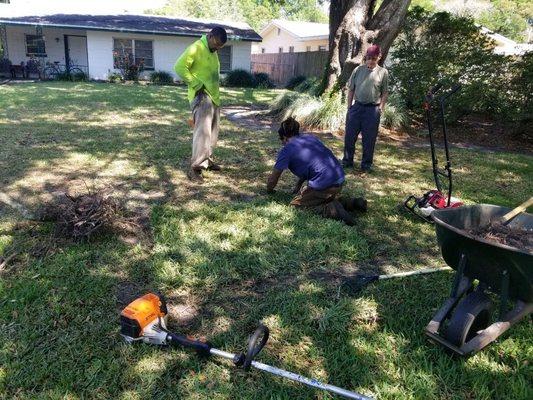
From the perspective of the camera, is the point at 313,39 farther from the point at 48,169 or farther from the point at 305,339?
the point at 305,339

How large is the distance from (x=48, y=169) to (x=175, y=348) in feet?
13.6

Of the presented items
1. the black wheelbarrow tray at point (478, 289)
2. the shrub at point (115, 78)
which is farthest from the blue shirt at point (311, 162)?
the shrub at point (115, 78)

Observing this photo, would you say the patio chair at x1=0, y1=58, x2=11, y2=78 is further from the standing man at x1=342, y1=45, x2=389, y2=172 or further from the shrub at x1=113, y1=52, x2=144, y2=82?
the standing man at x1=342, y1=45, x2=389, y2=172

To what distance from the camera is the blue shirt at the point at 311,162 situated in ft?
13.7

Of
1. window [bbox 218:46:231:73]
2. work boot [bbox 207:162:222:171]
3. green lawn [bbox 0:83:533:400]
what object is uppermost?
window [bbox 218:46:231:73]

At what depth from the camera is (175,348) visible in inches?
97.0

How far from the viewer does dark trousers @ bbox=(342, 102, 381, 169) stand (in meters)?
5.84

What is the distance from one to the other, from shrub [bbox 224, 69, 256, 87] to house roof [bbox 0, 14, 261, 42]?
1.71 meters

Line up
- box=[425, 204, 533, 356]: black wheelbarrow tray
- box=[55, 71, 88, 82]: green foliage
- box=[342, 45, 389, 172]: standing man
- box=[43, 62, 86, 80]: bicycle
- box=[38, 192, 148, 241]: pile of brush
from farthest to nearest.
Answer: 1. box=[43, 62, 86, 80]: bicycle
2. box=[55, 71, 88, 82]: green foliage
3. box=[342, 45, 389, 172]: standing man
4. box=[38, 192, 148, 241]: pile of brush
5. box=[425, 204, 533, 356]: black wheelbarrow tray

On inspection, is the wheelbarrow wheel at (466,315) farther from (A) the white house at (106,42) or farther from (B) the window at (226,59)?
(B) the window at (226,59)

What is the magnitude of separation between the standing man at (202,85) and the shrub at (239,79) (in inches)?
636

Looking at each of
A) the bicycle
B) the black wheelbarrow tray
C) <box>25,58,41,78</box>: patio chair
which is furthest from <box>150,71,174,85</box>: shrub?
the black wheelbarrow tray

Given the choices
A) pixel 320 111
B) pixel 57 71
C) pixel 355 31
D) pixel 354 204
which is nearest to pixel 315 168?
pixel 354 204

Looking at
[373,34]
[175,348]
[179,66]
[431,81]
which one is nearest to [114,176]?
[179,66]
